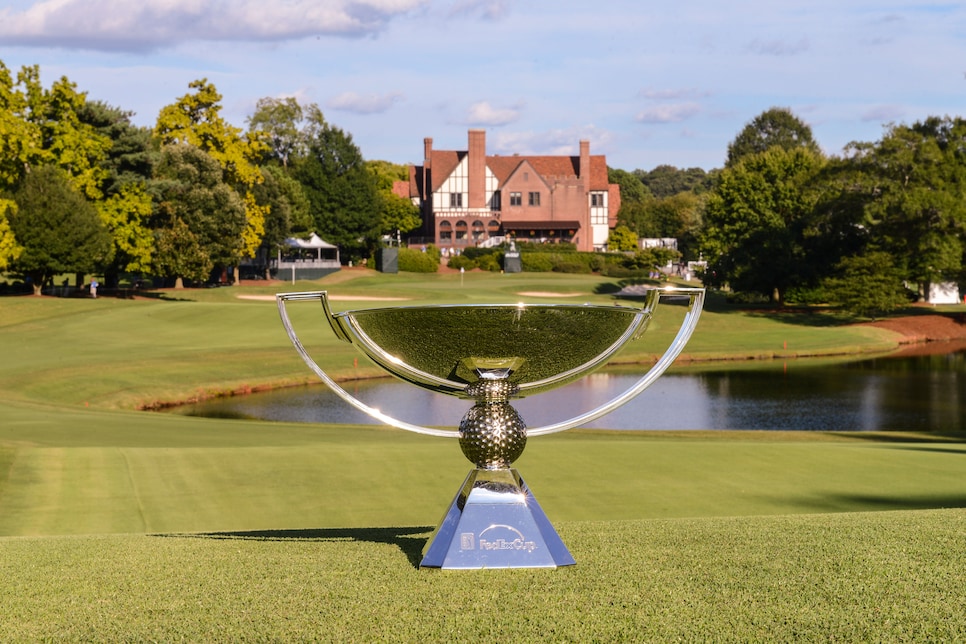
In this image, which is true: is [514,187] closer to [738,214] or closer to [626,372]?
[738,214]

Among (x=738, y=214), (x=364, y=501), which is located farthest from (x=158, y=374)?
(x=738, y=214)

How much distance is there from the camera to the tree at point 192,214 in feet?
209

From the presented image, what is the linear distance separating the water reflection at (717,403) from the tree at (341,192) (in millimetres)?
54050

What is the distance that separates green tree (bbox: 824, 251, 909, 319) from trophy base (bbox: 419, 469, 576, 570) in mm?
61525

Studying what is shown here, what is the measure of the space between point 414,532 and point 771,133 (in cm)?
13910

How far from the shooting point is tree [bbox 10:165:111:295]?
5441 cm

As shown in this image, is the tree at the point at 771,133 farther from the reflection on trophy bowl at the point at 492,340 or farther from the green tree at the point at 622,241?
the reflection on trophy bowl at the point at 492,340

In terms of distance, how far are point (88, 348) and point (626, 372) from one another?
22.0 metres

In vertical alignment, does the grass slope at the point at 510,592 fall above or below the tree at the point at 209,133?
below

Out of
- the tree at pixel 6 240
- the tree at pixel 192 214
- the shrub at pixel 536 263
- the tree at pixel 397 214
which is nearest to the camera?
the tree at pixel 6 240

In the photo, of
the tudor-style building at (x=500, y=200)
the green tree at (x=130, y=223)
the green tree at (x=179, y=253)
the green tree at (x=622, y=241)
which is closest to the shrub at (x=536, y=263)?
the tudor-style building at (x=500, y=200)

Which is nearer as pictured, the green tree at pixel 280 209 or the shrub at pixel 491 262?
the green tree at pixel 280 209

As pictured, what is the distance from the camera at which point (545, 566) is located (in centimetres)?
→ 554

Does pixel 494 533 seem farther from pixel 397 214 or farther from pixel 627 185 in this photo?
pixel 627 185
